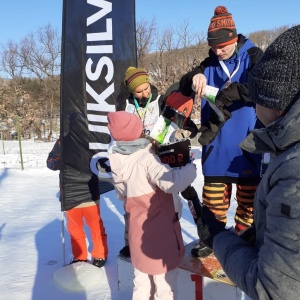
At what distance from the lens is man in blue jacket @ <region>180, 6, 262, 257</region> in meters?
2.12

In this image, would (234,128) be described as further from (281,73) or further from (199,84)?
(281,73)

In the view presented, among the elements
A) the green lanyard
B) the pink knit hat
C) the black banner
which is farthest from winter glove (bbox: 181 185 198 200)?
the black banner

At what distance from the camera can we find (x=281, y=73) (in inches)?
33.5

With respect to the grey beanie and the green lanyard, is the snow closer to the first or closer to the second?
the green lanyard

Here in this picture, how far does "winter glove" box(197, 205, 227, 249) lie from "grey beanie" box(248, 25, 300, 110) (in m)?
0.46

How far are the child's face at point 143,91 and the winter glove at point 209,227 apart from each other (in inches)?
65.3

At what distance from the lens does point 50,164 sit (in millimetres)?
3383

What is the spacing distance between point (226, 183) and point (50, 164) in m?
1.82

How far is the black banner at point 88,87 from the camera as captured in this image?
123 inches

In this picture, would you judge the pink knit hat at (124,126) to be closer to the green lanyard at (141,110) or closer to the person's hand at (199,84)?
the person's hand at (199,84)

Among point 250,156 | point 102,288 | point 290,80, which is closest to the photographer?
point 290,80

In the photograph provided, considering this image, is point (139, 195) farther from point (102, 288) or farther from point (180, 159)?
point (102, 288)

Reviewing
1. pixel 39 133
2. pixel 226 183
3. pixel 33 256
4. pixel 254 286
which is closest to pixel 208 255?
pixel 226 183

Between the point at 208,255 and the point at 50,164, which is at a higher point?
the point at 50,164
